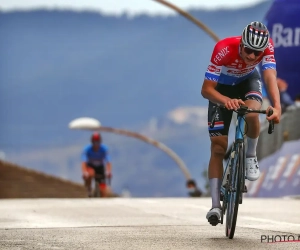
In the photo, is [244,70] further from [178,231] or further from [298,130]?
[298,130]

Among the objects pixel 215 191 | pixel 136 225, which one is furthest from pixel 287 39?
pixel 215 191

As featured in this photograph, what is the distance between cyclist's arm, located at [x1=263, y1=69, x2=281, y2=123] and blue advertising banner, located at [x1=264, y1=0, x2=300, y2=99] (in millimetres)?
22367

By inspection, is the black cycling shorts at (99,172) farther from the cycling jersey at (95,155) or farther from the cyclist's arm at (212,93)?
the cyclist's arm at (212,93)

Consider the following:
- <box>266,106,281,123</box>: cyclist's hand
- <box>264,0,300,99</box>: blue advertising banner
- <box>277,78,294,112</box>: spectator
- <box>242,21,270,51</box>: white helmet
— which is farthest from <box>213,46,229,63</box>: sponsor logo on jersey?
<box>264,0,300,99</box>: blue advertising banner

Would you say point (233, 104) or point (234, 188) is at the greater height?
point (233, 104)

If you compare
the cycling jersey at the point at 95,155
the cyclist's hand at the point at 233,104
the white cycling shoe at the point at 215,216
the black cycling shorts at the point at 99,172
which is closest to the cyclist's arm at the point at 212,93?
the cyclist's hand at the point at 233,104

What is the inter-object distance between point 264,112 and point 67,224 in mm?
3211

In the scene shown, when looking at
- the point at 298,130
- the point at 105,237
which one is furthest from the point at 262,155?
the point at 105,237

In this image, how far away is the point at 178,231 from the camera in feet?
37.4

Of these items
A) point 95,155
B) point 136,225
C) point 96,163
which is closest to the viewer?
point 136,225

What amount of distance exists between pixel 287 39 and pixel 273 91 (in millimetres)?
23468

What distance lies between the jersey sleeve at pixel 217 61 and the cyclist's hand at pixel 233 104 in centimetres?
45

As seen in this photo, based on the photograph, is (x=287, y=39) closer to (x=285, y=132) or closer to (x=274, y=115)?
(x=285, y=132)

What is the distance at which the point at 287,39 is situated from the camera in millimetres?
A: 33781
